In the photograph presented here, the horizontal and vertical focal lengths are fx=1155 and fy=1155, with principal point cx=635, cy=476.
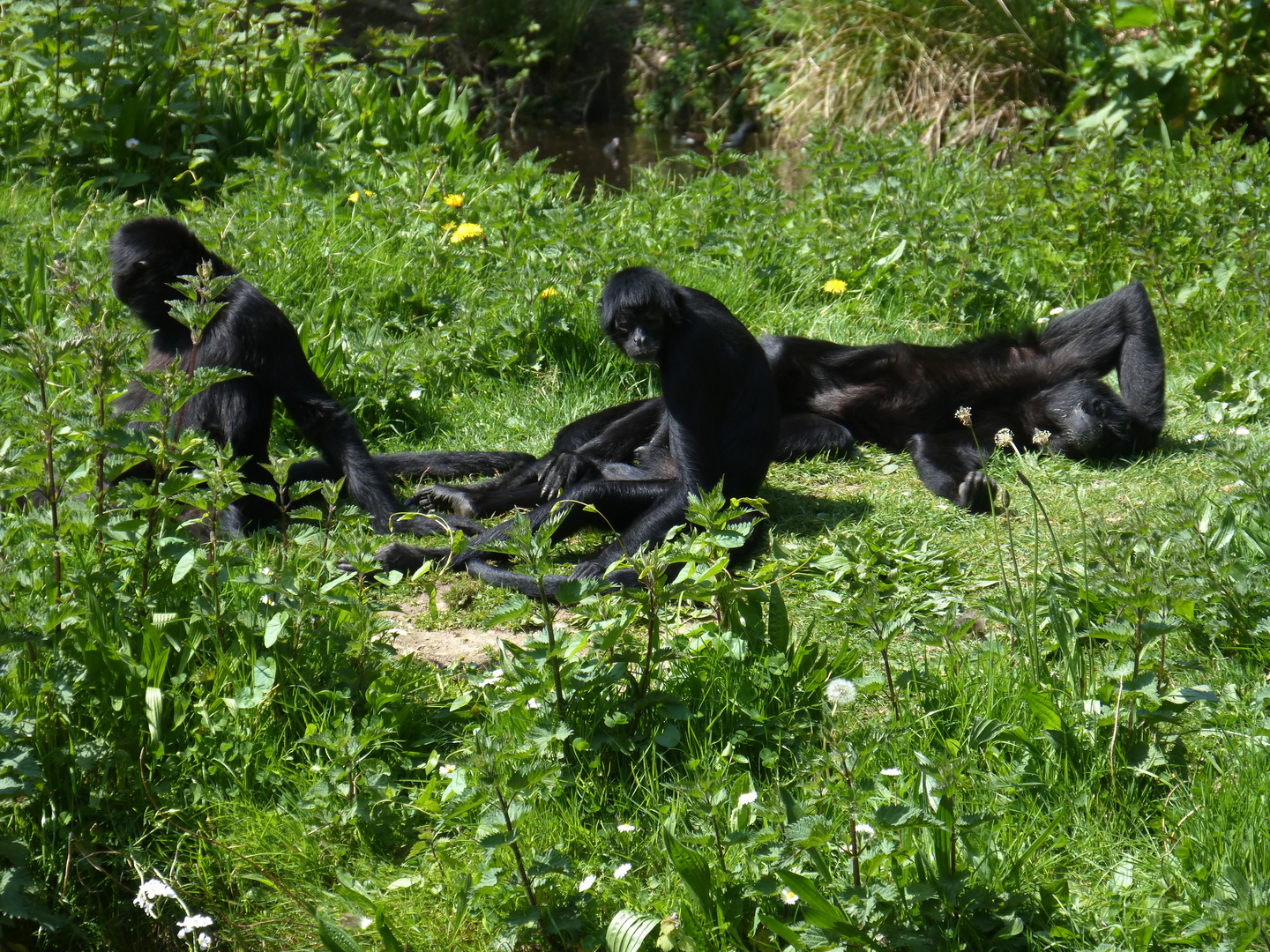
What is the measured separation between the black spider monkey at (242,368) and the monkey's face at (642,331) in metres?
1.24

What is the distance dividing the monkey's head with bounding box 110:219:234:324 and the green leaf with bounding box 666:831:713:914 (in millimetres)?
3546

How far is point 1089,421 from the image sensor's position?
18.6ft

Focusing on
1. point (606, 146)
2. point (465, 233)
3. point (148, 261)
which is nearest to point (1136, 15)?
point (465, 233)

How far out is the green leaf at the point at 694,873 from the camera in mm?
2590

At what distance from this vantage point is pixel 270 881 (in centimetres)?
289

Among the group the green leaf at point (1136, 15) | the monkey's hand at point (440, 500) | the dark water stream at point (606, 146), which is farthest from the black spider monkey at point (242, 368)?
the dark water stream at point (606, 146)

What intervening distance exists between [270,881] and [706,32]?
16.1 metres

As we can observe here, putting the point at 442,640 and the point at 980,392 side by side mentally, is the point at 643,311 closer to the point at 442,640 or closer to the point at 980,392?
the point at 442,640

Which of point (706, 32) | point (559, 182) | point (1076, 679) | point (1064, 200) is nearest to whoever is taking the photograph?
point (1076, 679)

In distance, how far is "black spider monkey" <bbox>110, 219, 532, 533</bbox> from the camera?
4969 mm

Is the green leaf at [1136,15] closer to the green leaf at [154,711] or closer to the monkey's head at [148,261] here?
the monkey's head at [148,261]

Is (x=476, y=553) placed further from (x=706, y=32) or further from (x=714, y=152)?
(x=706, y=32)

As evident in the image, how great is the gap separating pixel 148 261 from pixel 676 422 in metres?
2.37

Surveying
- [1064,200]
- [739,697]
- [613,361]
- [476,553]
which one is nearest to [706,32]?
[1064,200]
